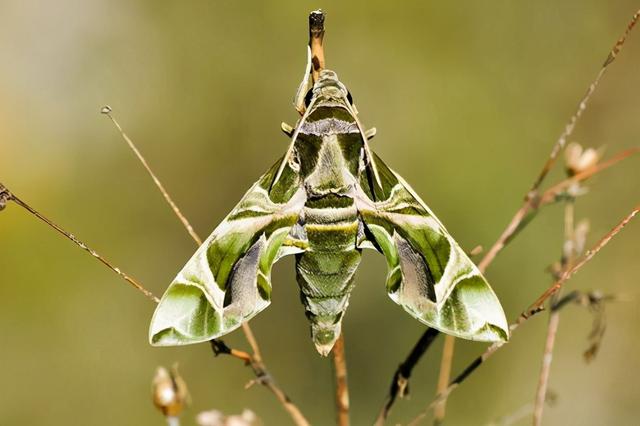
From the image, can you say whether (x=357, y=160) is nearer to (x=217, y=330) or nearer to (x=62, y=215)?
(x=217, y=330)

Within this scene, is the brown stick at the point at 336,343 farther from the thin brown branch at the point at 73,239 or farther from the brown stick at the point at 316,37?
the thin brown branch at the point at 73,239

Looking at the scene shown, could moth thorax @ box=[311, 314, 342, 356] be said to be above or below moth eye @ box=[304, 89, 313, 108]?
below

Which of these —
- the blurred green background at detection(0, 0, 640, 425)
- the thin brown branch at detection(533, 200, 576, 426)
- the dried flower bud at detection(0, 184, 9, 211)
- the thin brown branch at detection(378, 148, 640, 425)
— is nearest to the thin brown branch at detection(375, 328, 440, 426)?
the thin brown branch at detection(378, 148, 640, 425)

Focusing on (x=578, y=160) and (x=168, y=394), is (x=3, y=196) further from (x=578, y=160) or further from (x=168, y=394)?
(x=578, y=160)

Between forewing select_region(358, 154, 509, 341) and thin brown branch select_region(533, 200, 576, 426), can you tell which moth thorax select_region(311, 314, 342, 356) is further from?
thin brown branch select_region(533, 200, 576, 426)

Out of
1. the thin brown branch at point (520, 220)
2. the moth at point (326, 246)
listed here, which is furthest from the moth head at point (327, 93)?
the thin brown branch at point (520, 220)

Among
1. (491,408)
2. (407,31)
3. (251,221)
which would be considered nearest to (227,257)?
(251,221)

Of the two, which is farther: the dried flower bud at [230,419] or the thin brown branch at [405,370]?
the dried flower bud at [230,419]
